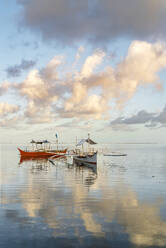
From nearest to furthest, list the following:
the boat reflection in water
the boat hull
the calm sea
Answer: the calm sea → the boat reflection in water → the boat hull

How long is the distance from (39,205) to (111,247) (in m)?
10.6

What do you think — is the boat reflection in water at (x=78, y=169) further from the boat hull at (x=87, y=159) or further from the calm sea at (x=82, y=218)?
the calm sea at (x=82, y=218)

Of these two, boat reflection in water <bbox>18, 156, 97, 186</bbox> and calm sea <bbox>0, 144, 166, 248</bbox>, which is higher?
boat reflection in water <bbox>18, 156, 97, 186</bbox>

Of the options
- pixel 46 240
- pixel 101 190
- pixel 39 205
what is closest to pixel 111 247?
pixel 46 240

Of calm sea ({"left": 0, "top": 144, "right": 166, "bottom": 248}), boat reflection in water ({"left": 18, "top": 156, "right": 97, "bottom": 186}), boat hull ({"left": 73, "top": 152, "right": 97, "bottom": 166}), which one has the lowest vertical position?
calm sea ({"left": 0, "top": 144, "right": 166, "bottom": 248})

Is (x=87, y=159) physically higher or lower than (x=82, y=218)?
higher

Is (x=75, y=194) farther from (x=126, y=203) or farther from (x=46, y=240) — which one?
(x=46, y=240)

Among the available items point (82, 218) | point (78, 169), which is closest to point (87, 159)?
point (78, 169)

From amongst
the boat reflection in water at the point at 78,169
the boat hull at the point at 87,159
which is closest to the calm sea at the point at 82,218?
the boat reflection in water at the point at 78,169

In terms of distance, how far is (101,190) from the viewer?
103 ft

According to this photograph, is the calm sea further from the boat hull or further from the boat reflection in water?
the boat hull

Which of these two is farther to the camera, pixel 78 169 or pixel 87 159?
pixel 87 159

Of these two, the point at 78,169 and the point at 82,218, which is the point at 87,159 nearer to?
the point at 78,169

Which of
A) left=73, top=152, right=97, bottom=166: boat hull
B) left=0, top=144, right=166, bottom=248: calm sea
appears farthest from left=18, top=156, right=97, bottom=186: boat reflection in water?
left=0, top=144, right=166, bottom=248: calm sea
